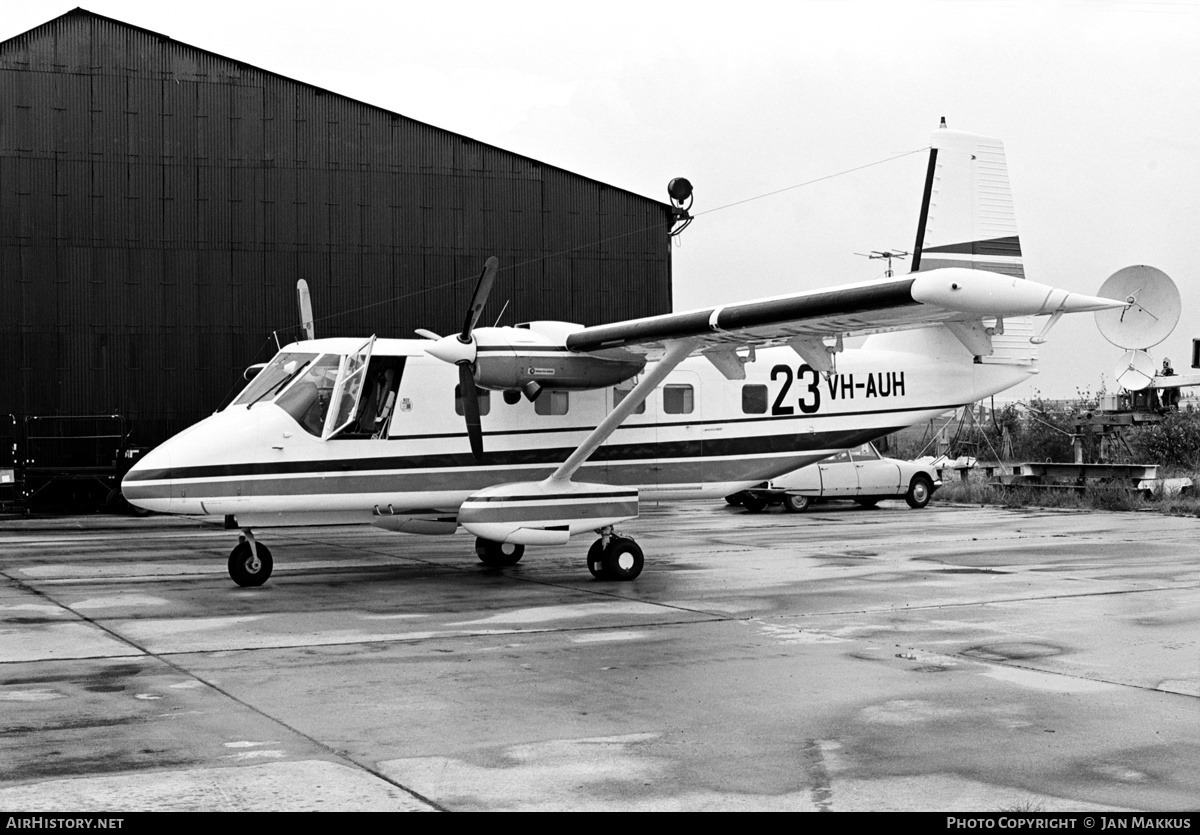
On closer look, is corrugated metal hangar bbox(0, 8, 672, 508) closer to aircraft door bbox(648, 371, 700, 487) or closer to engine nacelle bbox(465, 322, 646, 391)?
aircraft door bbox(648, 371, 700, 487)

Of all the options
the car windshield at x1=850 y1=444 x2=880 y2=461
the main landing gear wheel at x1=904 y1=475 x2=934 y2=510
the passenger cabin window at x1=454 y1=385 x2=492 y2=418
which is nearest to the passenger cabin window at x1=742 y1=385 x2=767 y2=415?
the passenger cabin window at x1=454 y1=385 x2=492 y2=418

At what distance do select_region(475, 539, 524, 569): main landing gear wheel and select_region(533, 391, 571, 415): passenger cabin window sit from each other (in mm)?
2082

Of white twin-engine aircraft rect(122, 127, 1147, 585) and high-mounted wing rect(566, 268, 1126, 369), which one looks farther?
white twin-engine aircraft rect(122, 127, 1147, 585)

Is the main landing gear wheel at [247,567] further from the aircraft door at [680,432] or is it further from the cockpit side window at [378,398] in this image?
the aircraft door at [680,432]

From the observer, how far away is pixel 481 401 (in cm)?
1576

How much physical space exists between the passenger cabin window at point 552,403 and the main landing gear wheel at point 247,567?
396cm

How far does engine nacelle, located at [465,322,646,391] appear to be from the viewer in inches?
582

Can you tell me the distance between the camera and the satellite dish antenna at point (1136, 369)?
2942 centimetres

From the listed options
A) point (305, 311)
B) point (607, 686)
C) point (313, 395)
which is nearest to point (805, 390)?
point (313, 395)

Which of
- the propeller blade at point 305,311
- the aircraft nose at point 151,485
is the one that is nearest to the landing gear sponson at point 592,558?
the aircraft nose at point 151,485

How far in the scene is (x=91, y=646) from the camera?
10320mm

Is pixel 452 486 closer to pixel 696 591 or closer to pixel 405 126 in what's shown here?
pixel 696 591
